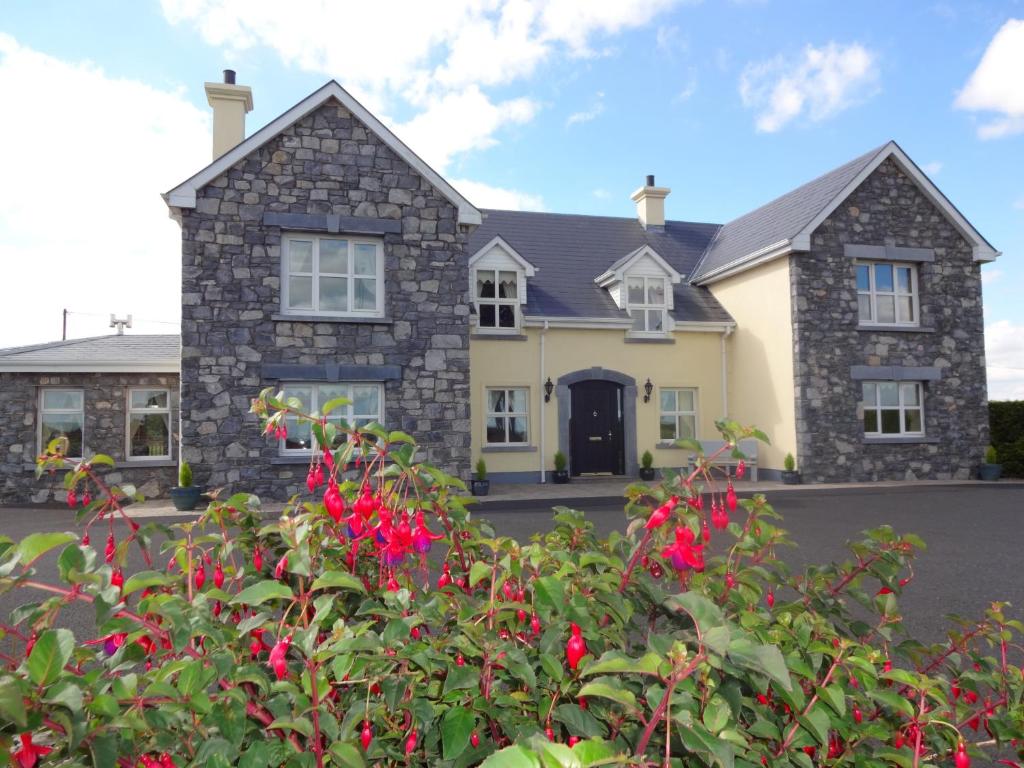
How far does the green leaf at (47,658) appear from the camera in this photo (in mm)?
1169

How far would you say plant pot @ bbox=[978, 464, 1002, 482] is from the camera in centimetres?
1716

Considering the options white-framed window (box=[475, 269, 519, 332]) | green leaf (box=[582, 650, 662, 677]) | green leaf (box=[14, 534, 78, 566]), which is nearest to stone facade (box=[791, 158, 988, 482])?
white-framed window (box=[475, 269, 519, 332])

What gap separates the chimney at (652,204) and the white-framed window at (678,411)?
635 centimetres

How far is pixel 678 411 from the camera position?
60.1ft

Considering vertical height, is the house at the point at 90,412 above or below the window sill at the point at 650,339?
below

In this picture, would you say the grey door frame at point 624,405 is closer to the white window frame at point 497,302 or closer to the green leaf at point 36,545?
the white window frame at point 497,302

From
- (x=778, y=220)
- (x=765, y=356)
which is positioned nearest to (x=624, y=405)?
(x=765, y=356)

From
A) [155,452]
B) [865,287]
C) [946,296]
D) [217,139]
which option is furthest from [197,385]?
[946,296]

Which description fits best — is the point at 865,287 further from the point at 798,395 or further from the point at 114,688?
the point at 114,688

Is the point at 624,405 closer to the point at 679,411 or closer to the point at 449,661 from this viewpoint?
the point at 679,411

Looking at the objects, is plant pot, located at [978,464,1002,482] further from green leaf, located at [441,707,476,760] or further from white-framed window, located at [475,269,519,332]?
green leaf, located at [441,707,476,760]

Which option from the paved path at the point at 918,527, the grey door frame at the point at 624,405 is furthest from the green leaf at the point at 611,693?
the grey door frame at the point at 624,405

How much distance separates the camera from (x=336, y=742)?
1.37 m

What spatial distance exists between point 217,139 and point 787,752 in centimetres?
1719
